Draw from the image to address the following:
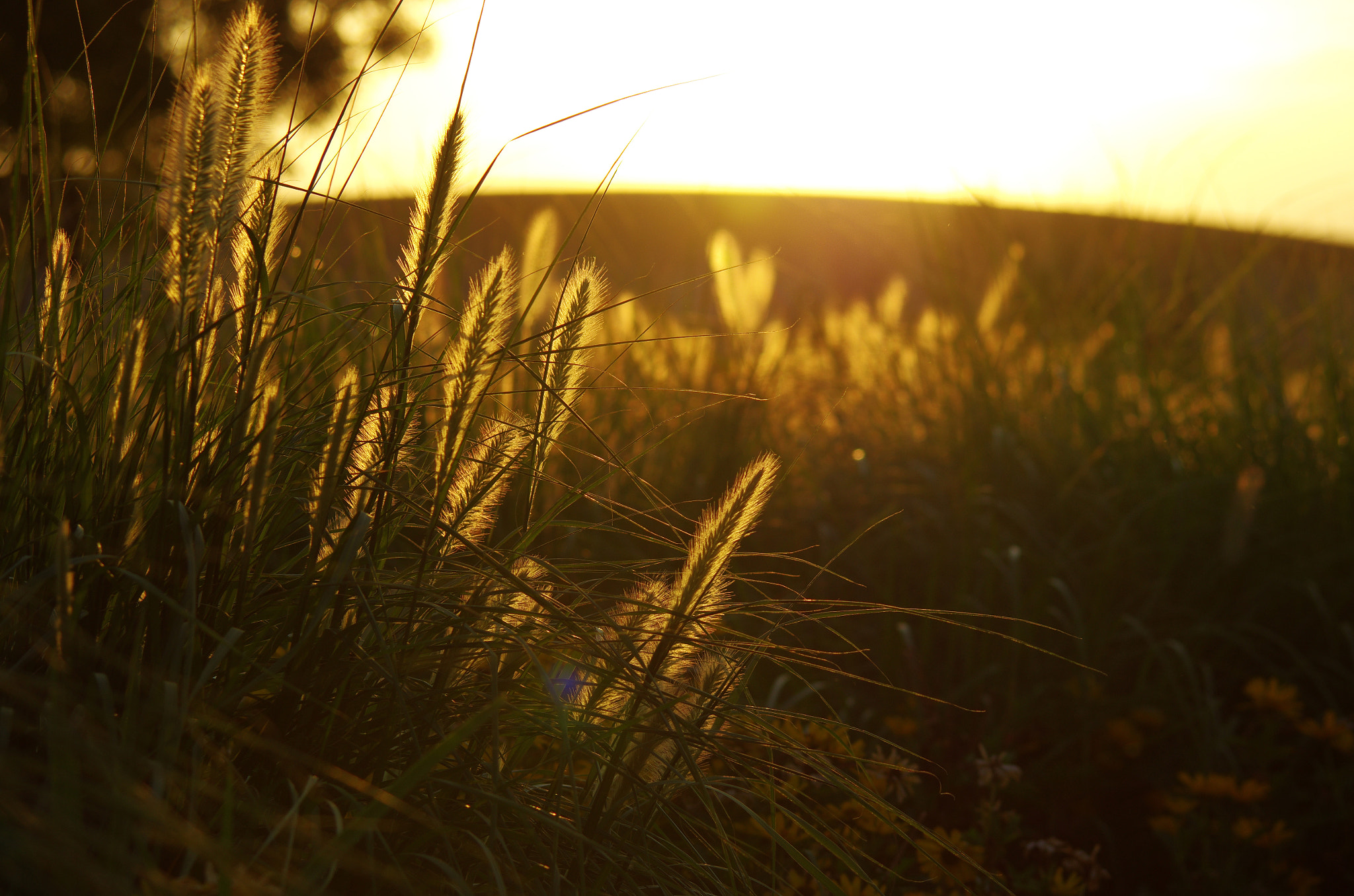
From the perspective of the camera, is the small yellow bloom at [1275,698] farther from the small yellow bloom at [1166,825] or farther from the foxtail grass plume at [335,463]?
the foxtail grass plume at [335,463]

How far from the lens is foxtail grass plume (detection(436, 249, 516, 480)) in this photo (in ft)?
3.52

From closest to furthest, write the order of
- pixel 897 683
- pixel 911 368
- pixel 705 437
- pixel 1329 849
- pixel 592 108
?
pixel 592 108 < pixel 1329 849 < pixel 897 683 < pixel 705 437 < pixel 911 368

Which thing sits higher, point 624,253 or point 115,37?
point 115,37

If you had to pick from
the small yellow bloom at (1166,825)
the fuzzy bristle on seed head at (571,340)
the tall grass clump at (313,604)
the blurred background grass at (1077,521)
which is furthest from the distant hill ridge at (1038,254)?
the small yellow bloom at (1166,825)

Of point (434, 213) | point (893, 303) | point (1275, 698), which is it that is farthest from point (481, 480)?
point (893, 303)

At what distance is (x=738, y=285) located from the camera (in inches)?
144

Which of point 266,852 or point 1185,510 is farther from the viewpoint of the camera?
point 1185,510

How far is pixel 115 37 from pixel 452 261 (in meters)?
7.10

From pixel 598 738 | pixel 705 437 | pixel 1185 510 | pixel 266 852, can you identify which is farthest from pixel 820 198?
pixel 266 852

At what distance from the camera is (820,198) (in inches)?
139

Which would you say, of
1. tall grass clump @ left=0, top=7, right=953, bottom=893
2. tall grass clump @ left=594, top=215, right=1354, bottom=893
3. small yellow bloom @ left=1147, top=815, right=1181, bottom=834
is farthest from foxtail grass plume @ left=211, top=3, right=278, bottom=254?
small yellow bloom @ left=1147, top=815, right=1181, bottom=834

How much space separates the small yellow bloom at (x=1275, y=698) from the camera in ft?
7.09

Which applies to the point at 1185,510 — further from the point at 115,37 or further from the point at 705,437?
the point at 115,37

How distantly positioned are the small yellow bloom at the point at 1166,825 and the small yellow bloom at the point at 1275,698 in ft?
1.22
